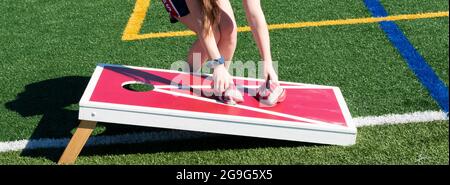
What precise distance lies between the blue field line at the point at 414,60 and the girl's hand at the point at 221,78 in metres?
1.50

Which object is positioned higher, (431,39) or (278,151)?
(431,39)

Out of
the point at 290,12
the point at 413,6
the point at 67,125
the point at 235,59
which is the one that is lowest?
the point at 67,125

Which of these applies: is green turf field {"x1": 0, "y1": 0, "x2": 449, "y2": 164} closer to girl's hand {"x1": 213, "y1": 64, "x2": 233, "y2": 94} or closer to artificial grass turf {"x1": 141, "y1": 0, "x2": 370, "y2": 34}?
artificial grass turf {"x1": 141, "y1": 0, "x2": 370, "y2": 34}

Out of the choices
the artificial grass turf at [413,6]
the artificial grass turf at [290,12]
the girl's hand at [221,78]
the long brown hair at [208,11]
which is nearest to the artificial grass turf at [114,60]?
the artificial grass turf at [290,12]

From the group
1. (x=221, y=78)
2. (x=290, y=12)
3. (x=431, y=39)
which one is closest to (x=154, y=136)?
(x=221, y=78)

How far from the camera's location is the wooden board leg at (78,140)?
389cm

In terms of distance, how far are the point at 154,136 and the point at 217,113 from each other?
64 cm

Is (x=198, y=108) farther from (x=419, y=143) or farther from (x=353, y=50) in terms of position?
(x=353, y=50)

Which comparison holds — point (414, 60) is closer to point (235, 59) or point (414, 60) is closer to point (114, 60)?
point (235, 59)

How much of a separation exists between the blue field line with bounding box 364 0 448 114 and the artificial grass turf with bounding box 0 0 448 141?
0.06 meters

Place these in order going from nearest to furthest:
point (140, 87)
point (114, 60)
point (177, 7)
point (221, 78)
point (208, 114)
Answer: point (208, 114) < point (221, 78) < point (177, 7) < point (140, 87) < point (114, 60)

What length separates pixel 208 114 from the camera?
3.81 metres

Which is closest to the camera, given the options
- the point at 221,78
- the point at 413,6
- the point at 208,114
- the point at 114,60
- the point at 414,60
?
the point at 208,114

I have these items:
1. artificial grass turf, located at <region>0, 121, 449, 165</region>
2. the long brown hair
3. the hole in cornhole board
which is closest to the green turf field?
artificial grass turf, located at <region>0, 121, 449, 165</region>
